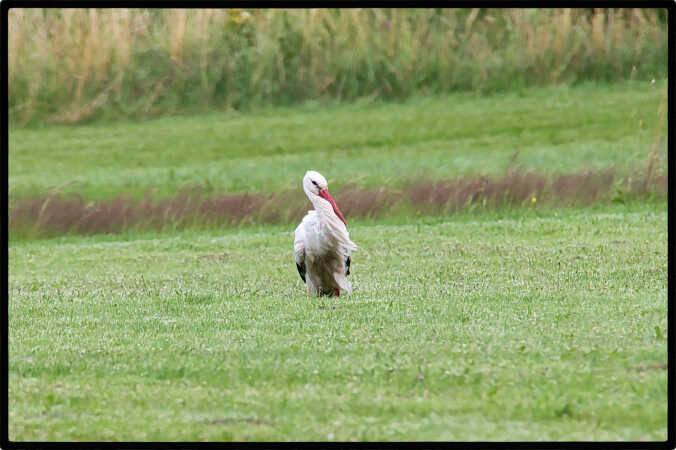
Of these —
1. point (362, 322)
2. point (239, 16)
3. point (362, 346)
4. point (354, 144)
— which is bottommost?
point (354, 144)

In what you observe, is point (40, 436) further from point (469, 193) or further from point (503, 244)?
point (469, 193)

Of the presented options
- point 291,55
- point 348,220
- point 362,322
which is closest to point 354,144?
point 291,55

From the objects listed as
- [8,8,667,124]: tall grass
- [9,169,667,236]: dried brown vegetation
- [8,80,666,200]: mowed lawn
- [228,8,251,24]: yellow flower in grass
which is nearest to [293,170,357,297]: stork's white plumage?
[9,169,667,236]: dried brown vegetation

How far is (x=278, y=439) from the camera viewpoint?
6934mm

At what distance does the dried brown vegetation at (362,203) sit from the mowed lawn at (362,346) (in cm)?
363

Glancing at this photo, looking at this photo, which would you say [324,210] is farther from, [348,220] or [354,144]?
[354,144]

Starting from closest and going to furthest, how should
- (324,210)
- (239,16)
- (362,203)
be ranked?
(324,210)
(362,203)
(239,16)

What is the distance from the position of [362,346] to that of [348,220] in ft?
33.1

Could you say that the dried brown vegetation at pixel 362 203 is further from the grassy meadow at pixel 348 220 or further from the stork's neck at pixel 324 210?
the stork's neck at pixel 324 210

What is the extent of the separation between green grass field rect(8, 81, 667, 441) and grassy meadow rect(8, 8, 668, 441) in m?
0.04

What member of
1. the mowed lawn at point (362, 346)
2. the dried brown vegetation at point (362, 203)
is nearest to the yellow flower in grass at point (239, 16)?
the dried brown vegetation at point (362, 203)

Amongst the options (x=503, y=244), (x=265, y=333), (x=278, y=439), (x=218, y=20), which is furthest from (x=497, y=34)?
(x=278, y=439)

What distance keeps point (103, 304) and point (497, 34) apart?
18.2 metres

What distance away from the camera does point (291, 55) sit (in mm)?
27859
